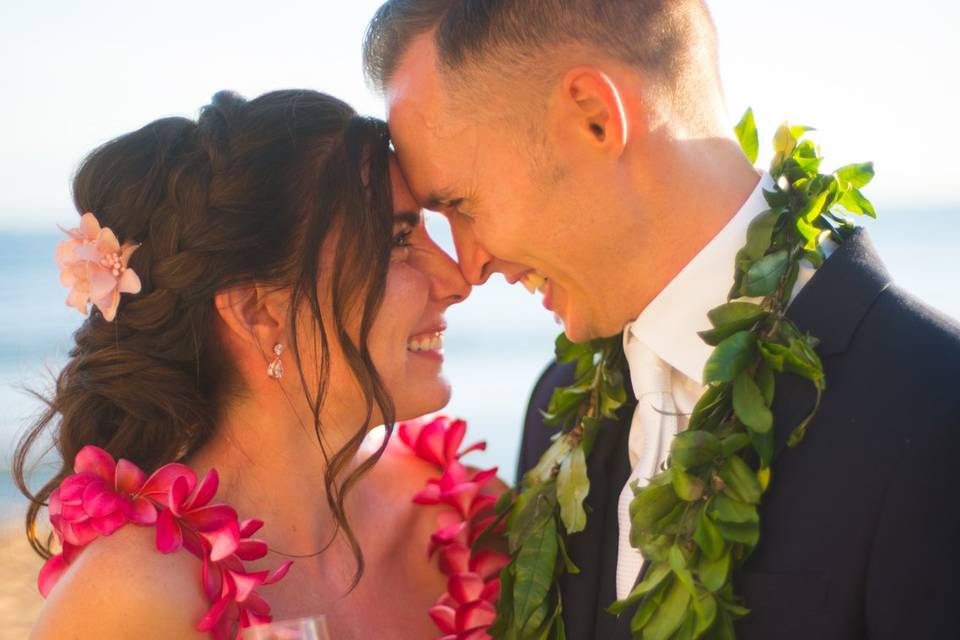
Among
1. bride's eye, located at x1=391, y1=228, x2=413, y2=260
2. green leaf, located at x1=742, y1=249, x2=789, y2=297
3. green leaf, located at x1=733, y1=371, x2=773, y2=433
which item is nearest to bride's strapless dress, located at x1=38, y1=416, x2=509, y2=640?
bride's eye, located at x1=391, y1=228, x2=413, y2=260

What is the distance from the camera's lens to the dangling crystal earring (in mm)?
2656

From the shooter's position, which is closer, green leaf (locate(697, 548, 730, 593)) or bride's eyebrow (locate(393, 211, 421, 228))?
green leaf (locate(697, 548, 730, 593))

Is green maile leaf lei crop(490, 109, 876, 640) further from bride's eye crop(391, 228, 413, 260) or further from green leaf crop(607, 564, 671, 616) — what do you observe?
bride's eye crop(391, 228, 413, 260)

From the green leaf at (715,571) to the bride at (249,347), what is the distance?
2.55 ft

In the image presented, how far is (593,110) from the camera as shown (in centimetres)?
244

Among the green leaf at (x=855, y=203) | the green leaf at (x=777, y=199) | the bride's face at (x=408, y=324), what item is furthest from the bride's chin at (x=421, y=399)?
the green leaf at (x=855, y=203)

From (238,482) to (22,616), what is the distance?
4902mm

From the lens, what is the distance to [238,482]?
2654mm

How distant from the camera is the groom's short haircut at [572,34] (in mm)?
2473

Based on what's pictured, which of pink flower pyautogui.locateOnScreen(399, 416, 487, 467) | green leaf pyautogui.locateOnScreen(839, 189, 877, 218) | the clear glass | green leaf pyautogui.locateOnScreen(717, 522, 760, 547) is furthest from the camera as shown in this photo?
pink flower pyautogui.locateOnScreen(399, 416, 487, 467)

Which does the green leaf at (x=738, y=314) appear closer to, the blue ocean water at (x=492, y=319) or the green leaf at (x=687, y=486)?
the green leaf at (x=687, y=486)

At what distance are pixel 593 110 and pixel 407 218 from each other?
54 cm

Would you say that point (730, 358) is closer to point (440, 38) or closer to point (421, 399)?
point (421, 399)

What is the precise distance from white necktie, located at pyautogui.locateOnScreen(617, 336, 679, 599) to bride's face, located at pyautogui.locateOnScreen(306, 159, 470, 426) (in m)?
0.52
